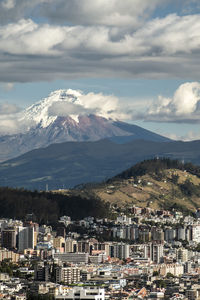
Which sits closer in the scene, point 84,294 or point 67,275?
point 84,294

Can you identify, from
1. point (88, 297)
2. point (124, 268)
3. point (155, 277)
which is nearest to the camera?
point (88, 297)

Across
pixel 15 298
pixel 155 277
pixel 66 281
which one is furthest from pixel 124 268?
pixel 15 298

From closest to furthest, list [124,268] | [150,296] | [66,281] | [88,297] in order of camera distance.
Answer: [88,297], [150,296], [66,281], [124,268]

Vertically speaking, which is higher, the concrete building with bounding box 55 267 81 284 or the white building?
the concrete building with bounding box 55 267 81 284

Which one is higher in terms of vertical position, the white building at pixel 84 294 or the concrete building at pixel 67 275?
the concrete building at pixel 67 275

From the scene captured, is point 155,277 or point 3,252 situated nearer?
point 155,277

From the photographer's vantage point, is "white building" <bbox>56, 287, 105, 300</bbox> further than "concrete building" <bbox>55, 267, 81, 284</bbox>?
No

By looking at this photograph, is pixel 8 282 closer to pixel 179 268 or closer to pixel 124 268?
pixel 124 268

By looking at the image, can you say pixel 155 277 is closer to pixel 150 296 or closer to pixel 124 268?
pixel 124 268

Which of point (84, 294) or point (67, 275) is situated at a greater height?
point (67, 275)

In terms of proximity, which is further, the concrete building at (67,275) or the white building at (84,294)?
the concrete building at (67,275)
